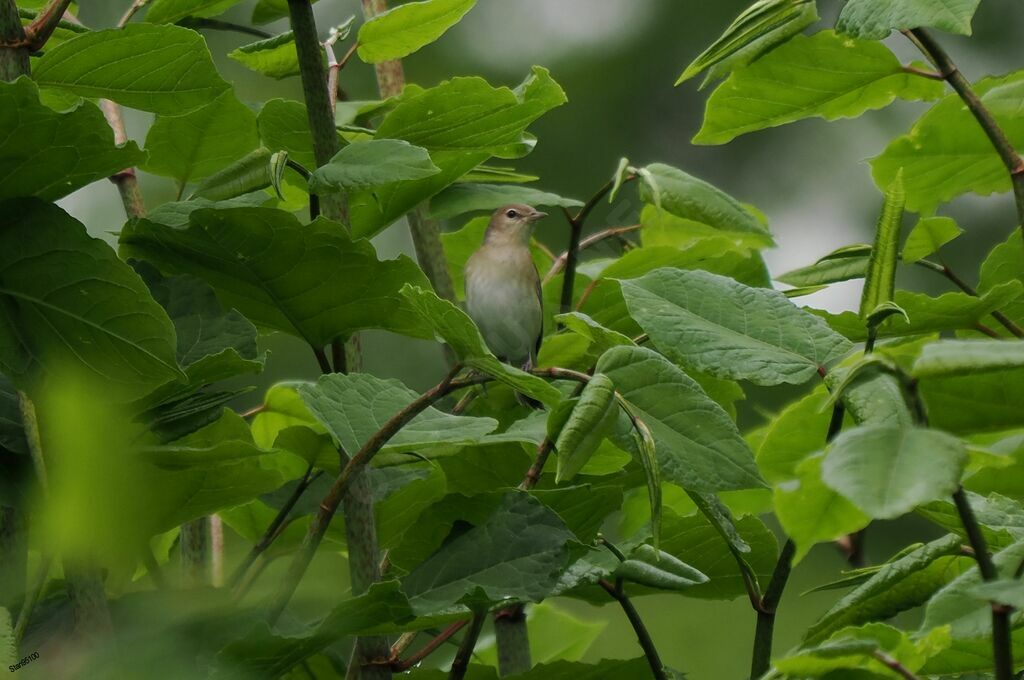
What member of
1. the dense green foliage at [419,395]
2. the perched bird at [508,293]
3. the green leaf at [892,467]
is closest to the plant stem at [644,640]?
the dense green foliage at [419,395]

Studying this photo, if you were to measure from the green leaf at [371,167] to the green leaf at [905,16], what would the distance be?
231 mm

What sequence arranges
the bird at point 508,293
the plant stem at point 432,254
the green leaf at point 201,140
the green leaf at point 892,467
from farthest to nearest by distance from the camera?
the bird at point 508,293, the plant stem at point 432,254, the green leaf at point 201,140, the green leaf at point 892,467

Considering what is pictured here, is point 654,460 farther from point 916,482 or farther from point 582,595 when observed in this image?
point 582,595

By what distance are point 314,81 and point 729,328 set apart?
22 centimetres

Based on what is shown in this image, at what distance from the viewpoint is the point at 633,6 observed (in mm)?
6309

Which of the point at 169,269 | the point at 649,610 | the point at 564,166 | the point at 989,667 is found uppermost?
the point at 564,166

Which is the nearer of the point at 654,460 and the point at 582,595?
the point at 654,460

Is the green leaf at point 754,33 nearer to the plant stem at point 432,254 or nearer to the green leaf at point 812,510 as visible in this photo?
the plant stem at point 432,254

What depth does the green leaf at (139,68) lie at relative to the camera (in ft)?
2.03

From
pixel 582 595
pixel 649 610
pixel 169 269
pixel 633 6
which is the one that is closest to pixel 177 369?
pixel 169 269

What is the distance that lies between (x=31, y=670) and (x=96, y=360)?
0.53 feet

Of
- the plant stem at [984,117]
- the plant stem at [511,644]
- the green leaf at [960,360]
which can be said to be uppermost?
the plant stem at [984,117]

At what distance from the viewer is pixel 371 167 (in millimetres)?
591

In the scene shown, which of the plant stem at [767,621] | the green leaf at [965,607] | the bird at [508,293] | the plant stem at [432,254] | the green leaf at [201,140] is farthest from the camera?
the bird at [508,293]
